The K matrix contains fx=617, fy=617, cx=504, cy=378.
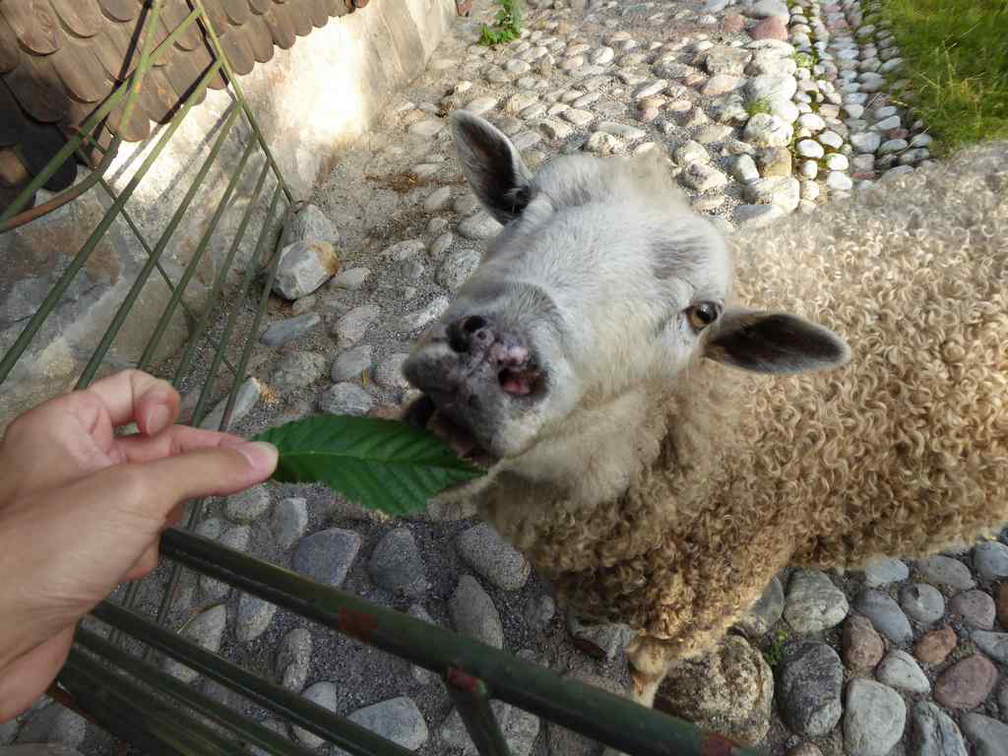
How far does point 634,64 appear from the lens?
6211 millimetres

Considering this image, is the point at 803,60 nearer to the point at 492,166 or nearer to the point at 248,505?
the point at 492,166

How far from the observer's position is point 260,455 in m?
1.11

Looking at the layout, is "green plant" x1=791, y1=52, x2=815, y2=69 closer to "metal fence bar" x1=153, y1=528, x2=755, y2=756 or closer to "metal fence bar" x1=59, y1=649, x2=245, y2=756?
"metal fence bar" x1=153, y1=528, x2=755, y2=756

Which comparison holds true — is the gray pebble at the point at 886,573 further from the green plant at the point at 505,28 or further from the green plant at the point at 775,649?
the green plant at the point at 505,28

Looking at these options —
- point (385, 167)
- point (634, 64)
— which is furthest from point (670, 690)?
point (634, 64)

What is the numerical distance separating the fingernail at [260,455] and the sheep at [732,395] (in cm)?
86

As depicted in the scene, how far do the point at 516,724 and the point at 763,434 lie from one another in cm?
158

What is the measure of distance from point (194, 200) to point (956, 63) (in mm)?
6256

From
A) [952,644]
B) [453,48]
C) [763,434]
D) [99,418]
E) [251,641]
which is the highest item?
[99,418]

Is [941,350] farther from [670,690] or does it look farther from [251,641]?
[251,641]

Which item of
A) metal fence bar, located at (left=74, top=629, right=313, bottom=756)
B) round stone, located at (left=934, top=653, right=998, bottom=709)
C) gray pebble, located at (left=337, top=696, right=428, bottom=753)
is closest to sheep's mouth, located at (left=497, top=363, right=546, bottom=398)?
metal fence bar, located at (left=74, top=629, right=313, bottom=756)

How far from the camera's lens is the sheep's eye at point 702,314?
1993mm

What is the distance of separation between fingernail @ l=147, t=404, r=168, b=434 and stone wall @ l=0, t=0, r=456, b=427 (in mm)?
2538

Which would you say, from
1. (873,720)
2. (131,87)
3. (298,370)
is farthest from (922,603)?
(131,87)
